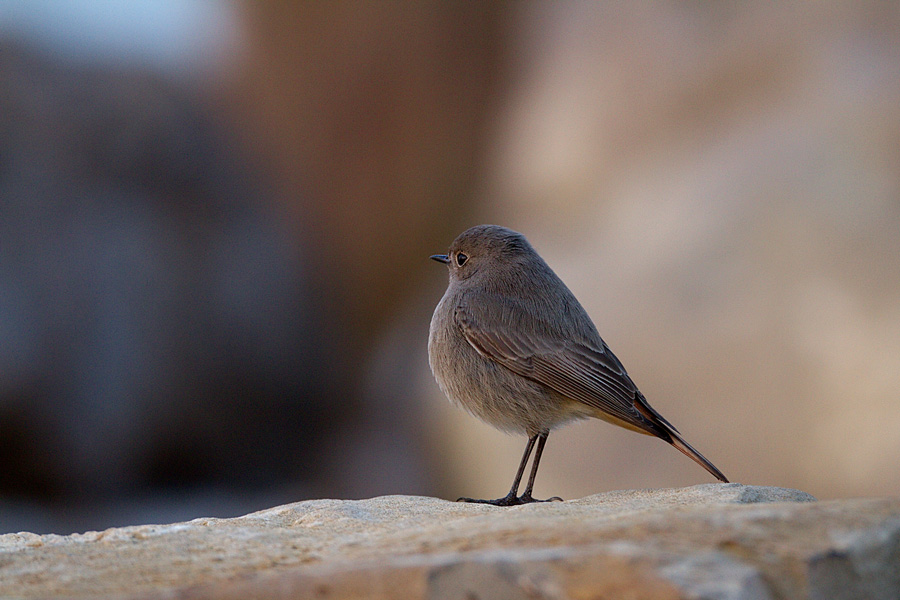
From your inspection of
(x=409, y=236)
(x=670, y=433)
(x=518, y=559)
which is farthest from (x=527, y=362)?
(x=409, y=236)

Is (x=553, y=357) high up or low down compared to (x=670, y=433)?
up

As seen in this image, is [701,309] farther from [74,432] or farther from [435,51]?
[74,432]

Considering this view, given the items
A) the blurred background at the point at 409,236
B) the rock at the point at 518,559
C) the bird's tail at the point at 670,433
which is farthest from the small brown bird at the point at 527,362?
the blurred background at the point at 409,236

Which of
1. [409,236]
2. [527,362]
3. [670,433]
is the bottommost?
[670,433]

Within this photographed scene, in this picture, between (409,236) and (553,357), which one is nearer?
(553,357)

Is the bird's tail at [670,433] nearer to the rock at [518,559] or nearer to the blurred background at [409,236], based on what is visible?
the rock at [518,559]

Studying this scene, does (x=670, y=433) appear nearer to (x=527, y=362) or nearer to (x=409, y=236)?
(x=527, y=362)

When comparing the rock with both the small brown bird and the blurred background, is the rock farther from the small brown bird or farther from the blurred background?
the blurred background
